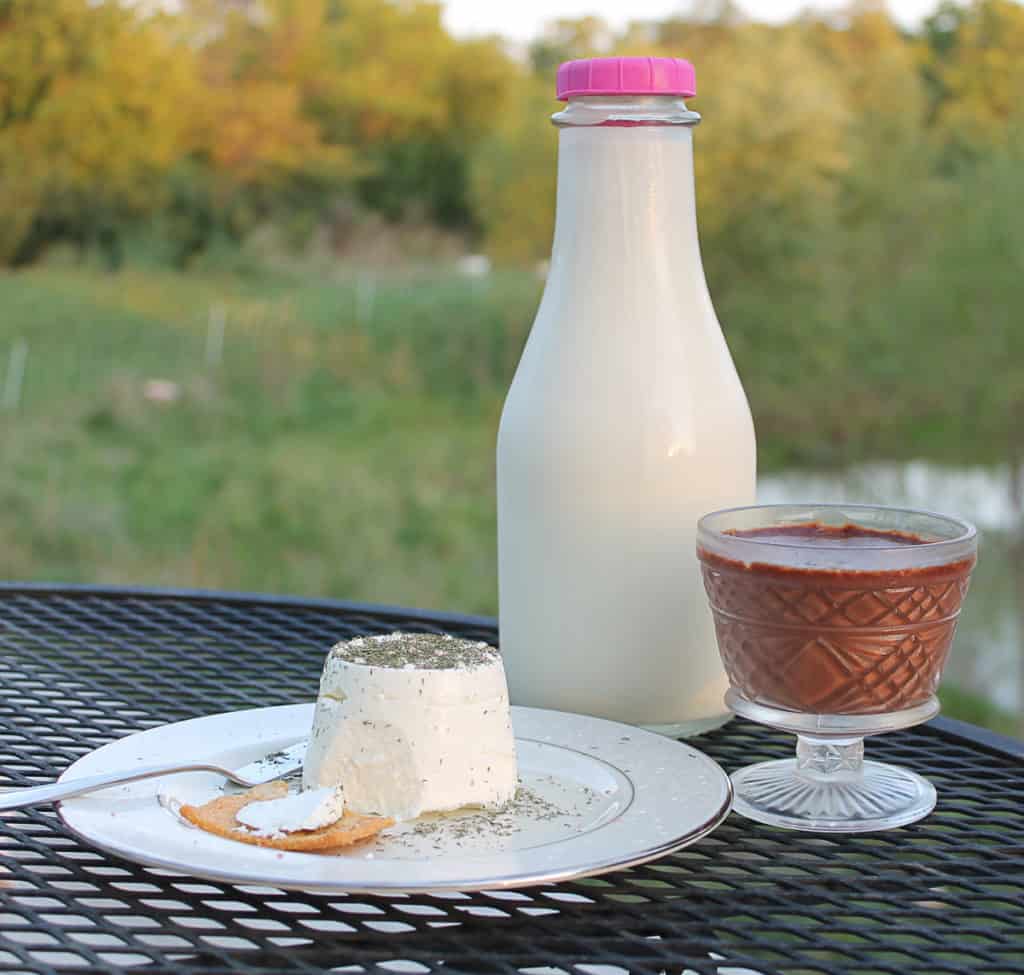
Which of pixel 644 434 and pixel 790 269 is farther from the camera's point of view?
pixel 790 269

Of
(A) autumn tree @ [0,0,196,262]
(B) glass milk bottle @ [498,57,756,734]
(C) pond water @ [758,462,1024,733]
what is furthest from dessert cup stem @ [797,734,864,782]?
(A) autumn tree @ [0,0,196,262]

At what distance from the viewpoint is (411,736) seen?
0.65m

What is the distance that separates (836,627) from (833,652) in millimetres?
14

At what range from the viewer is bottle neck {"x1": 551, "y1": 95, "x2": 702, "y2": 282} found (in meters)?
0.79

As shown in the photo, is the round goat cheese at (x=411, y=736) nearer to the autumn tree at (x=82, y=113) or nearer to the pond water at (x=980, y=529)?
the pond water at (x=980, y=529)

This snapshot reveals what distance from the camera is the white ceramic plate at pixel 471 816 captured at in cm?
53

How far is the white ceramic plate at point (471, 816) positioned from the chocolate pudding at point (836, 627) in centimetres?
6

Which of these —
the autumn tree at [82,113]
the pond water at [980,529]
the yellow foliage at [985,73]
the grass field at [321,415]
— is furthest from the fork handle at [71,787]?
the yellow foliage at [985,73]

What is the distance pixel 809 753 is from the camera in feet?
2.31

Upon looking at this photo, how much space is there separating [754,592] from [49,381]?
4.31 metres

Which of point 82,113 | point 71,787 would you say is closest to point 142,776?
point 71,787

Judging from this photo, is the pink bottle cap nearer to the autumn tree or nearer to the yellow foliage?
the autumn tree

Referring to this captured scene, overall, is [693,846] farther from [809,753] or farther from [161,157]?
[161,157]

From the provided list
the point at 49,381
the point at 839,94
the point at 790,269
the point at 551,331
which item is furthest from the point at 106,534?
the point at 551,331
